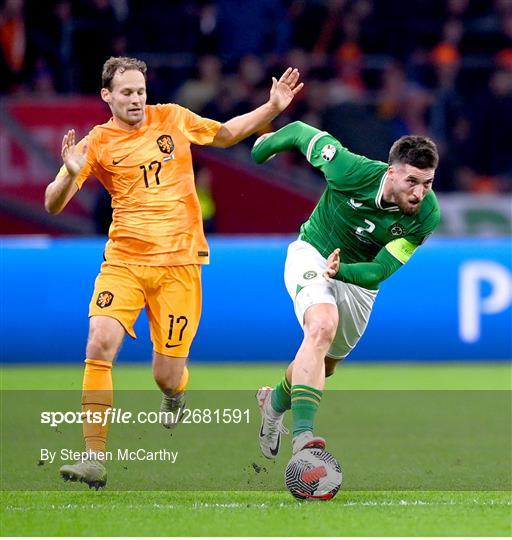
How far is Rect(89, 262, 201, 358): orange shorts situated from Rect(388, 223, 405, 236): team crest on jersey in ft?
4.22

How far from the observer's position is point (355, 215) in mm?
7480

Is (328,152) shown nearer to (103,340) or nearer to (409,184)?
(409,184)

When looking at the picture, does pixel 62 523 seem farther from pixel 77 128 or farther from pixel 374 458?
pixel 77 128

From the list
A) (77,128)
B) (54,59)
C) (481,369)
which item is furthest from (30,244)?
(481,369)

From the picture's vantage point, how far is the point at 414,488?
7.09m

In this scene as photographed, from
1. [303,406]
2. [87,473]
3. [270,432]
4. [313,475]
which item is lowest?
[270,432]

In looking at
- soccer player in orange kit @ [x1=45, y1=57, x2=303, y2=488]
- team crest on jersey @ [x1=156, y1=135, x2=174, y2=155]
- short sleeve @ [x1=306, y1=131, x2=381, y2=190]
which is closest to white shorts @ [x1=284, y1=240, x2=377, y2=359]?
short sleeve @ [x1=306, y1=131, x2=381, y2=190]

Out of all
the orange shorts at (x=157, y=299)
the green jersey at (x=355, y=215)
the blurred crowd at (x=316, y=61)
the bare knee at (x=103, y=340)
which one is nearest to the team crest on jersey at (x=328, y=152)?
the green jersey at (x=355, y=215)

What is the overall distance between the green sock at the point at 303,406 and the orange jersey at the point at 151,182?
Answer: 141cm

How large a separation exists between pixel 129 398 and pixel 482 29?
896 centimetres

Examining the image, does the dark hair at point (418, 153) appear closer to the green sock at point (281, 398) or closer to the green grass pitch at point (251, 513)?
the green sock at point (281, 398)

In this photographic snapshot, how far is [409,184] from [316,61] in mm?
9568

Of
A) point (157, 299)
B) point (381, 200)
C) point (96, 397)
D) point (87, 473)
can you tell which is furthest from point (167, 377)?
point (381, 200)

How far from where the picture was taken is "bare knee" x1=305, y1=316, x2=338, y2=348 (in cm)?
690
